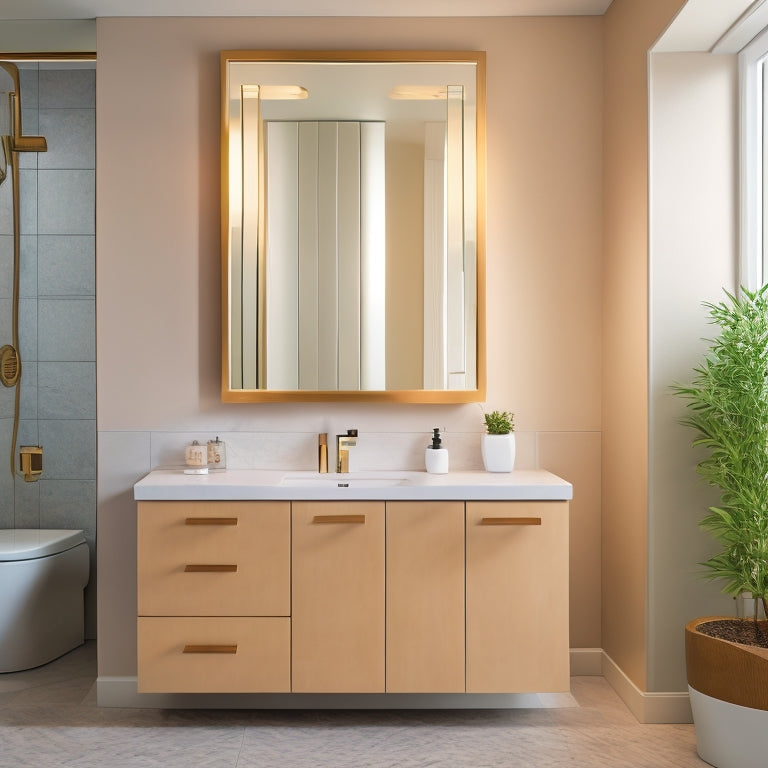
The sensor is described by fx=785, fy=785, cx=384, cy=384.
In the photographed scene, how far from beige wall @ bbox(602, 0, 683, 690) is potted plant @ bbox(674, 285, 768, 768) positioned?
0.83 ft

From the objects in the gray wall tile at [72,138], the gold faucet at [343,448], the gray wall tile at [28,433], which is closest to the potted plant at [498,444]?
the gold faucet at [343,448]

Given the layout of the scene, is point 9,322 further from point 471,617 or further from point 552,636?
point 552,636

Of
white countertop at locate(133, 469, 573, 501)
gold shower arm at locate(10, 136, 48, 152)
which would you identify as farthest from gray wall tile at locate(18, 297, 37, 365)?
white countertop at locate(133, 469, 573, 501)

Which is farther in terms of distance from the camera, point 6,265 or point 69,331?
point 69,331

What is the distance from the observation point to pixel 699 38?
2.39 meters

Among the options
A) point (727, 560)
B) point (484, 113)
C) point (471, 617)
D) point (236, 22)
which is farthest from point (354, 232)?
point (727, 560)

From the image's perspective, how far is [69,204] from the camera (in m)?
3.38

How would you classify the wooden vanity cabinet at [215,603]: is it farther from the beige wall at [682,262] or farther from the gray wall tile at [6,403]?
the beige wall at [682,262]

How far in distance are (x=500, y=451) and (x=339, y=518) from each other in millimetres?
649

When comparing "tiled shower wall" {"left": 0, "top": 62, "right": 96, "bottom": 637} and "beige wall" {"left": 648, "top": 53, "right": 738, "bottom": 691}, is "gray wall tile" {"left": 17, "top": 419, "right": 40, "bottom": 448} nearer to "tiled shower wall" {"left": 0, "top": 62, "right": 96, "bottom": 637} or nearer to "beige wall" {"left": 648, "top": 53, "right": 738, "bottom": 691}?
"tiled shower wall" {"left": 0, "top": 62, "right": 96, "bottom": 637}

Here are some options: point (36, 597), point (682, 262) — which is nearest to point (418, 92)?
point (682, 262)

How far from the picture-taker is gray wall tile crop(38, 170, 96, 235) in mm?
3363

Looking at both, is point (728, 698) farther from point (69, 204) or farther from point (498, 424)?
point (69, 204)

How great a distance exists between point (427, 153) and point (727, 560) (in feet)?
5.50
